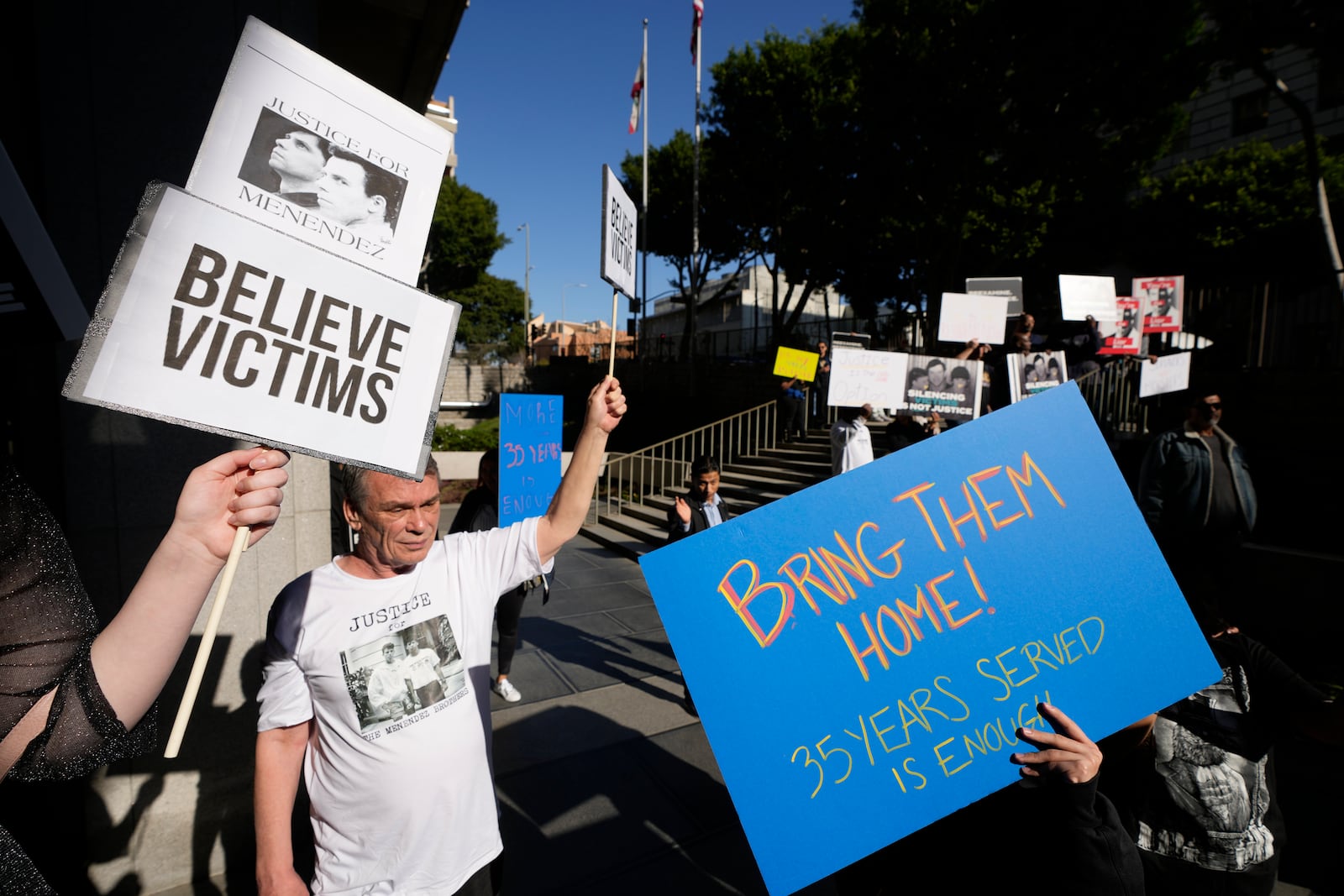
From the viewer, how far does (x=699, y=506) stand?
473cm

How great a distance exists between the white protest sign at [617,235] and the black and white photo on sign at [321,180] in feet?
4.00

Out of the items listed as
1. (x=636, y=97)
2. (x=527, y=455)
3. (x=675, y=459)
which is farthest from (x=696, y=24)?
(x=527, y=455)

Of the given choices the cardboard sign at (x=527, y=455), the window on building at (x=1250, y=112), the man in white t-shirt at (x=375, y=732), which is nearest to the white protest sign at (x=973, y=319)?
the cardboard sign at (x=527, y=455)

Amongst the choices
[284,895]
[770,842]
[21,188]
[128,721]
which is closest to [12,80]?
[21,188]

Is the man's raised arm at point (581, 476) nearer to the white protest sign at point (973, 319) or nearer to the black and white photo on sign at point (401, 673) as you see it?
the black and white photo on sign at point (401, 673)

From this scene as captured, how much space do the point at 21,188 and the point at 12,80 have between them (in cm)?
205

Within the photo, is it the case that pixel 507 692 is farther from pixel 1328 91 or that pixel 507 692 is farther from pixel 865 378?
pixel 1328 91

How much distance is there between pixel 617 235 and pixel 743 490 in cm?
833

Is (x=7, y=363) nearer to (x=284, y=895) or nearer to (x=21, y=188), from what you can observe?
(x=21, y=188)

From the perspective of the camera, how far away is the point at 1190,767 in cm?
197

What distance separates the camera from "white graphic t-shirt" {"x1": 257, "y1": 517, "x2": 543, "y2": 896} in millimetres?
1701

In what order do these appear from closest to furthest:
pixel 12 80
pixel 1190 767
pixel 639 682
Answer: pixel 1190 767 → pixel 12 80 → pixel 639 682

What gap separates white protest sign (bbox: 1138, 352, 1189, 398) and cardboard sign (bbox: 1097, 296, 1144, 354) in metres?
1.11

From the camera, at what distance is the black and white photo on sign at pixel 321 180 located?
1.41 meters
